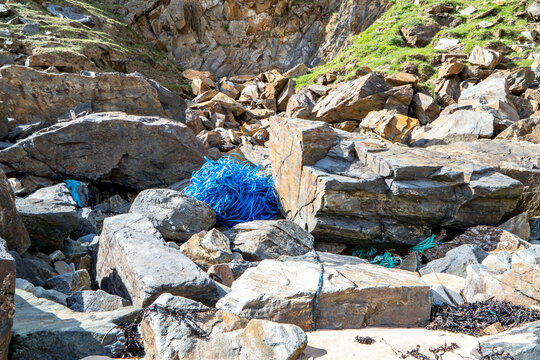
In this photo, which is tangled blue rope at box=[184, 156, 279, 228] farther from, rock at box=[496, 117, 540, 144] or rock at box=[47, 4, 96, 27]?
rock at box=[47, 4, 96, 27]

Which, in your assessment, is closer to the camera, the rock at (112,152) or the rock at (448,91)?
the rock at (112,152)

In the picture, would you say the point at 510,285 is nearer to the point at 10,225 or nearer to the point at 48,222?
the point at 10,225

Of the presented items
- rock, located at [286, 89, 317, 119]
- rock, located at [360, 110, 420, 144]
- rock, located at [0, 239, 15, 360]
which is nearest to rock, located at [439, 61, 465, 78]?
rock, located at [286, 89, 317, 119]

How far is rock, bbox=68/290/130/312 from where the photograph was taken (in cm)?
318

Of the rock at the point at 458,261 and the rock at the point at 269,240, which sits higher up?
the rock at the point at 269,240

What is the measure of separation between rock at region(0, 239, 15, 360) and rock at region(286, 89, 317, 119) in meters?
9.29

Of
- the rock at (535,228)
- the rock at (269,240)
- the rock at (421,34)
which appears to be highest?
the rock at (421,34)

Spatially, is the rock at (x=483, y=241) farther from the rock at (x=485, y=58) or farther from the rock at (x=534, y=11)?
the rock at (x=534, y=11)

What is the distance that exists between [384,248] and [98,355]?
3.59 meters

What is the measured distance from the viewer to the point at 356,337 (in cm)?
279

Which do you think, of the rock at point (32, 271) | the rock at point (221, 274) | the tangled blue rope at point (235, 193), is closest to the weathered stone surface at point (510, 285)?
the rock at point (221, 274)

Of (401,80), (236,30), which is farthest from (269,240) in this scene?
(236,30)

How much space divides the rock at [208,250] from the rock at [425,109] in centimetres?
771

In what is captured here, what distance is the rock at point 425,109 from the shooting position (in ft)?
34.8
